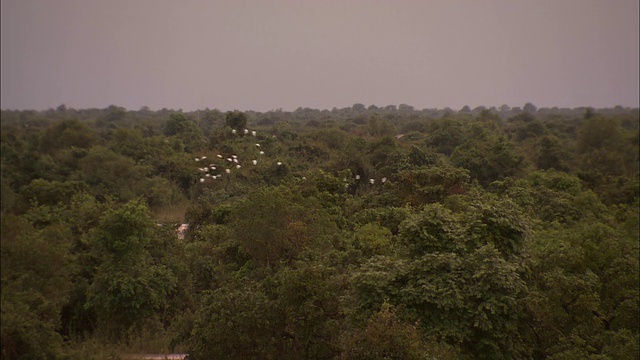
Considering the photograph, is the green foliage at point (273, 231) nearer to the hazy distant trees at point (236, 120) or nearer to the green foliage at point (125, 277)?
the green foliage at point (125, 277)

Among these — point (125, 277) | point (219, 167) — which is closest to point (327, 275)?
point (125, 277)

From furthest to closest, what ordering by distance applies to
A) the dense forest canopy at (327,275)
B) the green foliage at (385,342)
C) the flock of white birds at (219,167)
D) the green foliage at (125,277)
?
the flock of white birds at (219,167), the green foliage at (125,277), the dense forest canopy at (327,275), the green foliage at (385,342)

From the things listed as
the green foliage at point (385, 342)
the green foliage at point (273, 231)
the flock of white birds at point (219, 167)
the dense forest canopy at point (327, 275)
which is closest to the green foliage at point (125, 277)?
the dense forest canopy at point (327, 275)

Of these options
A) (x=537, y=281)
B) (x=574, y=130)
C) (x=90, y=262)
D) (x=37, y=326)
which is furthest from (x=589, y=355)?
(x=574, y=130)

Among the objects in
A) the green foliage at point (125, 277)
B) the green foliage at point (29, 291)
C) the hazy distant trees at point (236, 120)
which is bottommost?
the green foliage at point (125, 277)

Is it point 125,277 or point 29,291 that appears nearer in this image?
point 29,291

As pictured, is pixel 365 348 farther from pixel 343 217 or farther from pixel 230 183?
pixel 230 183

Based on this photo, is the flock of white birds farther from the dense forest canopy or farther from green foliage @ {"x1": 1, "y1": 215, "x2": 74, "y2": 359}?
green foliage @ {"x1": 1, "y1": 215, "x2": 74, "y2": 359}

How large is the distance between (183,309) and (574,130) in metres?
33.3

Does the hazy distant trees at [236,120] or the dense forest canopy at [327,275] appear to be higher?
the hazy distant trees at [236,120]

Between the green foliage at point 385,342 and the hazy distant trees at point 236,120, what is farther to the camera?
the hazy distant trees at point 236,120

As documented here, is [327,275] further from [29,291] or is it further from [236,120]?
[236,120]

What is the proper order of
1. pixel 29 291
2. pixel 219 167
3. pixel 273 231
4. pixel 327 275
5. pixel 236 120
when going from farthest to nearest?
pixel 236 120, pixel 219 167, pixel 273 231, pixel 327 275, pixel 29 291

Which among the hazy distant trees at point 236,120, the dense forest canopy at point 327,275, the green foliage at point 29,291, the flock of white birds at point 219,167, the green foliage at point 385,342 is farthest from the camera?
the hazy distant trees at point 236,120
